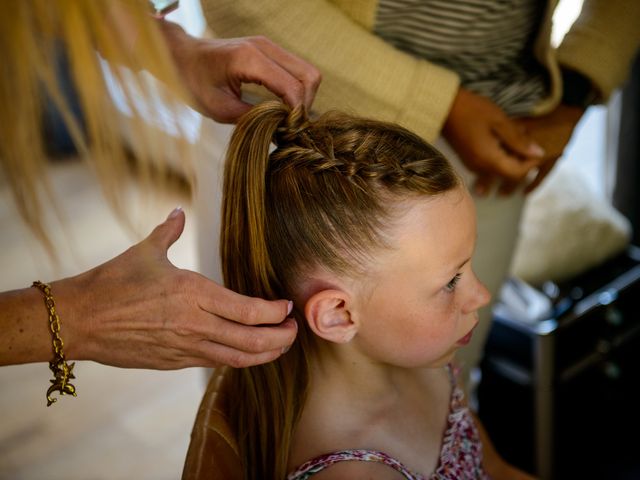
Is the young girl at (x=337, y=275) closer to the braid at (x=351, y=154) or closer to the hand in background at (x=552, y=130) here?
the braid at (x=351, y=154)

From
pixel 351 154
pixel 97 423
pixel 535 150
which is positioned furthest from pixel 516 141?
pixel 97 423

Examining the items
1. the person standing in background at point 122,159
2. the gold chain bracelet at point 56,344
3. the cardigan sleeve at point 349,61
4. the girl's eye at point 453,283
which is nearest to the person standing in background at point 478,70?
the cardigan sleeve at point 349,61

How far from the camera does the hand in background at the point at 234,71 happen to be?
931 millimetres

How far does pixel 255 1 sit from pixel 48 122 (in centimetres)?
42

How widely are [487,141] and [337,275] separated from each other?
405 mm

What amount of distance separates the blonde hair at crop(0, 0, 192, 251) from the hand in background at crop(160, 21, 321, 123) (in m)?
0.30

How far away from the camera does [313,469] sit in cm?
94

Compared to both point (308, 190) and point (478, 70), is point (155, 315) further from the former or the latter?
point (478, 70)

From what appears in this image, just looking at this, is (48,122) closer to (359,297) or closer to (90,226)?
(359,297)

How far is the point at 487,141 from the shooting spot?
1.19 m

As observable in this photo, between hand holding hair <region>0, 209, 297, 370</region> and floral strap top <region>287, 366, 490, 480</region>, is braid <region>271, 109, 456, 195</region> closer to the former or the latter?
hand holding hair <region>0, 209, 297, 370</region>

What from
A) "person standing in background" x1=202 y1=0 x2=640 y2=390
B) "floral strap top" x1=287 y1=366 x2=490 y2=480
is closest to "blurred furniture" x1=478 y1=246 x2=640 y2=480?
"person standing in background" x1=202 y1=0 x2=640 y2=390

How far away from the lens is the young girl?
90 cm

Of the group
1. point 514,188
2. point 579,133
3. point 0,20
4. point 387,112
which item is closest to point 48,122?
point 0,20
